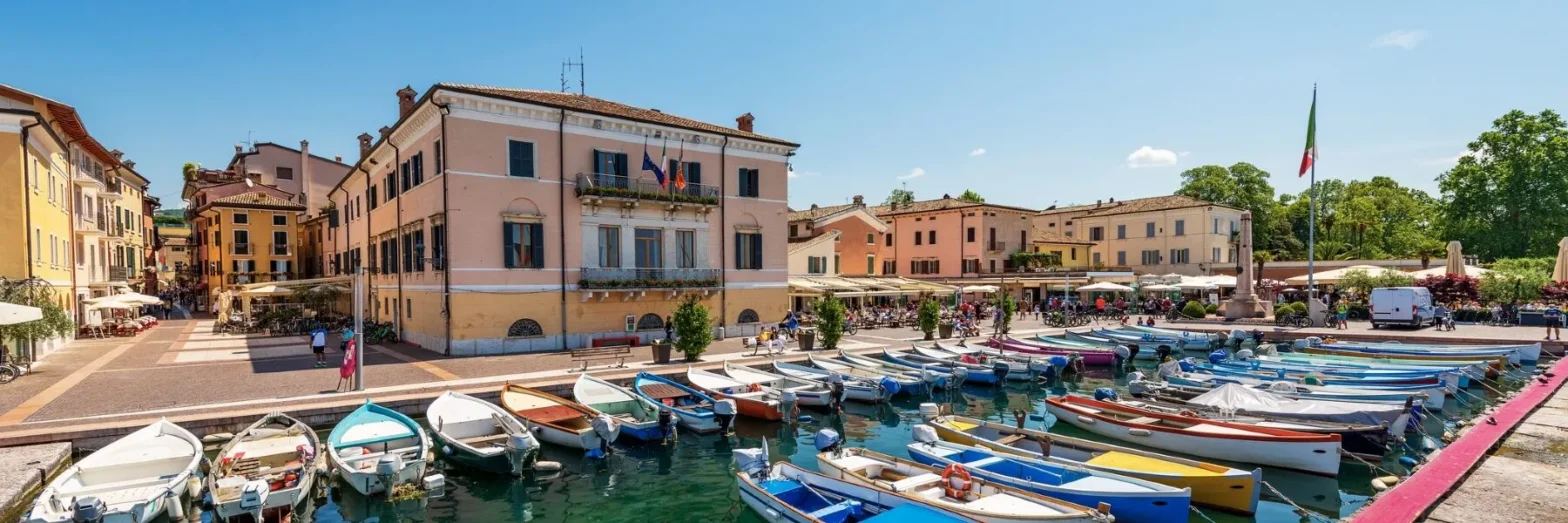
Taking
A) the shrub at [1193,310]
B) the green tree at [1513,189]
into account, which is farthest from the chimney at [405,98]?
the green tree at [1513,189]

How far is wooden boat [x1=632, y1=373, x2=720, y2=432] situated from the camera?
18391 millimetres

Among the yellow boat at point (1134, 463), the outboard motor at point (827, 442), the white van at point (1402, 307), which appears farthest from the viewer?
the white van at point (1402, 307)

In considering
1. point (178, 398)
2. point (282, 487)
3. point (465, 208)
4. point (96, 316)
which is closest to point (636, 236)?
point (465, 208)

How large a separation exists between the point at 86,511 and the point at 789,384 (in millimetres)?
15377

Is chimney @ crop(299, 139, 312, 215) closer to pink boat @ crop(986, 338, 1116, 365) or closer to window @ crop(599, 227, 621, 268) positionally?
window @ crop(599, 227, 621, 268)

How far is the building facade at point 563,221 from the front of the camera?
2792 cm

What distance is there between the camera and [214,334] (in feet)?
128

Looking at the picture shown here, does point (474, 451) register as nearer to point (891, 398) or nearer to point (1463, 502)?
point (891, 398)

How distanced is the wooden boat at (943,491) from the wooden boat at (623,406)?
5946 mm

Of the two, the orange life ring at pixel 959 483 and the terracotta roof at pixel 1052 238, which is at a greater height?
the terracotta roof at pixel 1052 238

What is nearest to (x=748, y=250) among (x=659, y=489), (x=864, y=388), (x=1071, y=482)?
(x=864, y=388)

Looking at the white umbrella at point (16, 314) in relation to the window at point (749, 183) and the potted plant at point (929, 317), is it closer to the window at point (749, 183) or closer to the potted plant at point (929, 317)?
the window at point (749, 183)

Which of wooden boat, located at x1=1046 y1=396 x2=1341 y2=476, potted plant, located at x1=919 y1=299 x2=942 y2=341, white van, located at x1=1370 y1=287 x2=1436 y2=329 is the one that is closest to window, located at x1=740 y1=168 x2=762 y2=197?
potted plant, located at x1=919 y1=299 x2=942 y2=341

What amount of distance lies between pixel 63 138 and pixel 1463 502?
1868 inches
